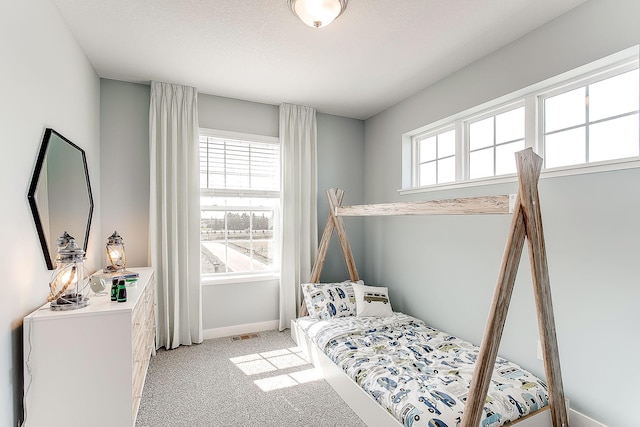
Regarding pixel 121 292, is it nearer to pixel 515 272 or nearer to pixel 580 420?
pixel 515 272

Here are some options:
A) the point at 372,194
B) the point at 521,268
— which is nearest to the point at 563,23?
the point at 521,268

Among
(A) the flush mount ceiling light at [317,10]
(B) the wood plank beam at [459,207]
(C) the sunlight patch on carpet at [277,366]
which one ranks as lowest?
(C) the sunlight patch on carpet at [277,366]

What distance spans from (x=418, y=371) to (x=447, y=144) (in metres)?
2.21

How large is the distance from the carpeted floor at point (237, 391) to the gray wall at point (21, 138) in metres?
0.90

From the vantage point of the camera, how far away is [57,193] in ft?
6.54

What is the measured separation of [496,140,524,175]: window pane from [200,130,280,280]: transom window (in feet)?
7.79

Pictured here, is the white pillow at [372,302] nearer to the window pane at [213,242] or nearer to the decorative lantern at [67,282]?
the window pane at [213,242]

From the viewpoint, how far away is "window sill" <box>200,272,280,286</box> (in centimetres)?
347

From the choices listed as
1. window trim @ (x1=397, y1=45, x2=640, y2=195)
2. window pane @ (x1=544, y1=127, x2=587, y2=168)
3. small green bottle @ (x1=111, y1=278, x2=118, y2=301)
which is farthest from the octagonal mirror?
window pane @ (x1=544, y1=127, x2=587, y2=168)

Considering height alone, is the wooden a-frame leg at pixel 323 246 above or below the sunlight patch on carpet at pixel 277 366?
above

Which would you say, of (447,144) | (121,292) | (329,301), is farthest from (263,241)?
(447,144)

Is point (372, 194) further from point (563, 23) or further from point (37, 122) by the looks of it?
point (37, 122)

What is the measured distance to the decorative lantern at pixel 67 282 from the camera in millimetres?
1714

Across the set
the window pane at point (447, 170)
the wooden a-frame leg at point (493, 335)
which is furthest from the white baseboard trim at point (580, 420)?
the window pane at point (447, 170)
